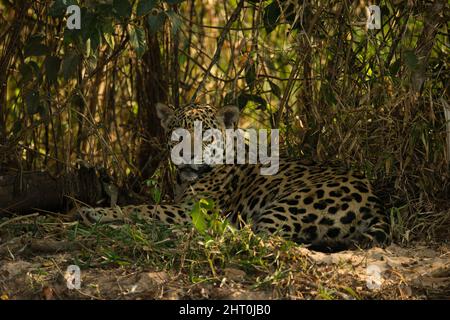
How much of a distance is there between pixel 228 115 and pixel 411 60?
1.61 m

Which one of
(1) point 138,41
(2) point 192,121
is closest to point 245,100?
(2) point 192,121

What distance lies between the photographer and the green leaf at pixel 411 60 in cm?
645

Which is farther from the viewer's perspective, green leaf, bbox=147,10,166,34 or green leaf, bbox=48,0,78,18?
green leaf, bbox=147,10,166,34

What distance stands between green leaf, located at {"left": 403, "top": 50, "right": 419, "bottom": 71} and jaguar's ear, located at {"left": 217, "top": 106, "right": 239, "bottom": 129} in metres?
1.47

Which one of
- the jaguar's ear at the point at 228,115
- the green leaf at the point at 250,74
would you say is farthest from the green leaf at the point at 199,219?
the green leaf at the point at 250,74

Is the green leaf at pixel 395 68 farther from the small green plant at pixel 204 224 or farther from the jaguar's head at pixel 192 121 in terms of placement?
the small green plant at pixel 204 224

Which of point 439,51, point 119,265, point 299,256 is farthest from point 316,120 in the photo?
point 119,265

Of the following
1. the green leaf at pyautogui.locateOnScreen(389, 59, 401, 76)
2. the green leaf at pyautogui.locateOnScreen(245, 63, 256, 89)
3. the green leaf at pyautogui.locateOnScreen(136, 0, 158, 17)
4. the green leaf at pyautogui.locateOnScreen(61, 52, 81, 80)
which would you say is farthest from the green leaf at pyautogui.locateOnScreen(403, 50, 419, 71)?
the green leaf at pyautogui.locateOnScreen(61, 52, 81, 80)

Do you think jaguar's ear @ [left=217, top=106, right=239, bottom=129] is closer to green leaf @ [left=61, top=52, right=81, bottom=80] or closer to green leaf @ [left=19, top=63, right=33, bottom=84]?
green leaf @ [left=61, top=52, right=81, bottom=80]

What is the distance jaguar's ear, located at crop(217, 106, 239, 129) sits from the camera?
7.21 metres

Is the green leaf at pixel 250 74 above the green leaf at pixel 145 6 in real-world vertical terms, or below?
below

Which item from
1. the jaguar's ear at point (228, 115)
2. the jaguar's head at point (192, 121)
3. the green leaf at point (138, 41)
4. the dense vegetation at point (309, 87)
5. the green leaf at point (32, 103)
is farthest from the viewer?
the jaguar's ear at point (228, 115)

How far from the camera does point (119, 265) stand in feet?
17.7
